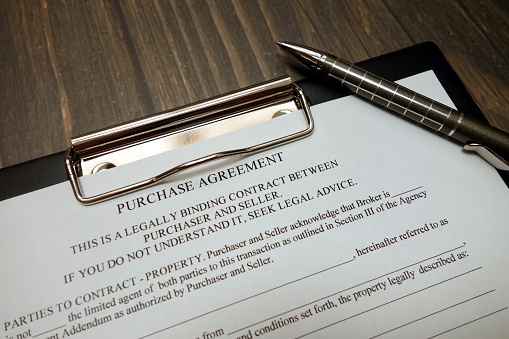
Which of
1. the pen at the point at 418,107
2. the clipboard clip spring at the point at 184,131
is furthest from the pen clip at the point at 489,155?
the clipboard clip spring at the point at 184,131

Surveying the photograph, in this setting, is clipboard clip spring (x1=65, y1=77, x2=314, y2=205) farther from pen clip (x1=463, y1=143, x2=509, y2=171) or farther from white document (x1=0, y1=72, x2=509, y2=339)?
pen clip (x1=463, y1=143, x2=509, y2=171)

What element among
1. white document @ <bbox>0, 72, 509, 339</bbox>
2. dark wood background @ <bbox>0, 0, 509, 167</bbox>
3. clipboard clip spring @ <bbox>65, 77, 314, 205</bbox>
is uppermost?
dark wood background @ <bbox>0, 0, 509, 167</bbox>

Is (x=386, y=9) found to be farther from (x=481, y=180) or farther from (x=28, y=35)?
(x=28, y=35)

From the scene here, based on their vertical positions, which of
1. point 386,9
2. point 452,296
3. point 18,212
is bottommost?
point 452,296

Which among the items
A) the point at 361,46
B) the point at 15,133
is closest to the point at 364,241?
the point at 361,46

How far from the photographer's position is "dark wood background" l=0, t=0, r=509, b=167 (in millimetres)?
393

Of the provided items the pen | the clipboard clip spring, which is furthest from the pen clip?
the clipboard clip spring

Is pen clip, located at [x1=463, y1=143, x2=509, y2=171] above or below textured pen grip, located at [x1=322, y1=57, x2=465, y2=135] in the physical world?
below

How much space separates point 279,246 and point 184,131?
13 cm

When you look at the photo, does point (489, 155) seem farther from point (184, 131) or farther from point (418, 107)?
point (184, 131)

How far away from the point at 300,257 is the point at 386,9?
0.94ft

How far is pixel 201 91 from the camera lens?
403 millimetres

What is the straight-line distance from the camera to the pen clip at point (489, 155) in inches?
13.8

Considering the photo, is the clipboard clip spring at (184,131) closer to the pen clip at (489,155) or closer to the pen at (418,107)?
the pen at (418,107)
